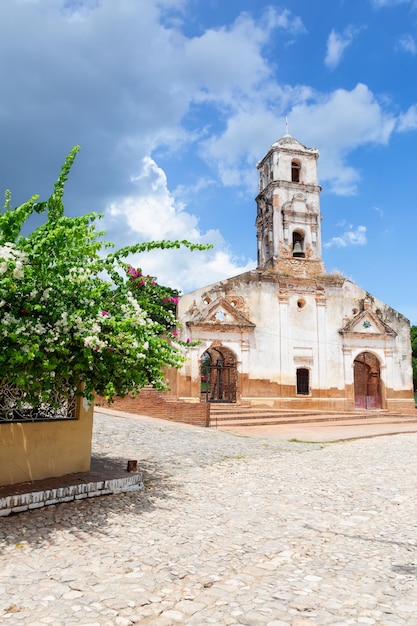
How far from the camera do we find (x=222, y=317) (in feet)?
75.5

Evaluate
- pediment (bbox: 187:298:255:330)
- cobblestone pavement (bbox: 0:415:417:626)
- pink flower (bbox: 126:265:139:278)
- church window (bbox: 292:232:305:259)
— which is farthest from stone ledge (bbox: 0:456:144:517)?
church window (bbox: 292:232:305:259)

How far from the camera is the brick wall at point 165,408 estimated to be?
17.9m

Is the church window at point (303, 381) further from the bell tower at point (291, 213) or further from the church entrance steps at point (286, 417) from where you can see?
the bell tower at point (291, 213)

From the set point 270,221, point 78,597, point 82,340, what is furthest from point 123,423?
point 270,221

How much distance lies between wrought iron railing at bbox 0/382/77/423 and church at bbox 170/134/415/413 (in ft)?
46.2

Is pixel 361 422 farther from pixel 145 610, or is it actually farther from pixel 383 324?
pixel 145 610

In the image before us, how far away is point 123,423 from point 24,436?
26.7 feet

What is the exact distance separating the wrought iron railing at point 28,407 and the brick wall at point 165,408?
10516 millimetres

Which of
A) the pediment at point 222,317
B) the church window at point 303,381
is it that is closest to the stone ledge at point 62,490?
the pediment at point 222,317

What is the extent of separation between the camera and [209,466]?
32.6 feet

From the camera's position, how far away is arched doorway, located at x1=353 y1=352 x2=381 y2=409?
24.7 metres

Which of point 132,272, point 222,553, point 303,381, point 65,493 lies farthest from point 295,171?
point 222,553

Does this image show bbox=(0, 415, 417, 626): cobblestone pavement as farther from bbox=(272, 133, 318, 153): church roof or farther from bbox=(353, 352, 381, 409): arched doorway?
bbox=(272, 133, 318, 153): church roof

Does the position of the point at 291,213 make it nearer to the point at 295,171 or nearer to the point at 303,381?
the point at 295,171
